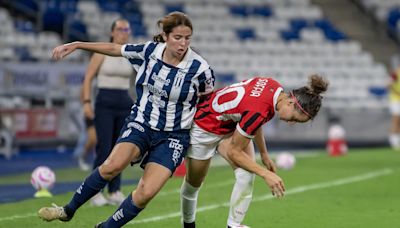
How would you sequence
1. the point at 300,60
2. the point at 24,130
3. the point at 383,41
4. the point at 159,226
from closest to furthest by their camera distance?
the point at 159,226
the point at 24,130
the point at 300,60
the point at 383,41

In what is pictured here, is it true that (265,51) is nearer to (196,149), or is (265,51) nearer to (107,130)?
(107,130)

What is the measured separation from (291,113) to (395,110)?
1688 centimetres

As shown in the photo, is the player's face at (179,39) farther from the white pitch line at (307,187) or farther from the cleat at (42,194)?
the cleat at (42,194)

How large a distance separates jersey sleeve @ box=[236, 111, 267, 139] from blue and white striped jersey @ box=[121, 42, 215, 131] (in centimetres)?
62

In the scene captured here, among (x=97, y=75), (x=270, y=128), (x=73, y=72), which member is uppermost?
(x=97, y=75)

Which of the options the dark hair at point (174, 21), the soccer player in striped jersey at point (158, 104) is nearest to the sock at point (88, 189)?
the soccer player in striped jersey at point (158, 104)

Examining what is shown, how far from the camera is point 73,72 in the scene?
2270 centimetres

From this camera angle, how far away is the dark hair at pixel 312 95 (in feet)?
27.2

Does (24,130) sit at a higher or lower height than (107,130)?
lower

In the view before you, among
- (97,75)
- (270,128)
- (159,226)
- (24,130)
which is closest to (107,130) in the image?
(97,75)

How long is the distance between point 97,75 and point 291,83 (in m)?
15.7

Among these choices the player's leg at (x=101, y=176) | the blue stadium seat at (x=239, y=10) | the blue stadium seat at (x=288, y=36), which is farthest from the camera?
the blue stadium seat at (x=239, y=10)

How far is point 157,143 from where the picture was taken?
28.5 ft

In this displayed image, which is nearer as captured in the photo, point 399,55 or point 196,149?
point 196,149
